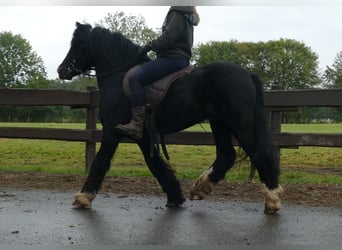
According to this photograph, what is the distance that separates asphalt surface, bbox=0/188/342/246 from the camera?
4062 mm

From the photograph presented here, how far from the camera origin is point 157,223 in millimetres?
4742

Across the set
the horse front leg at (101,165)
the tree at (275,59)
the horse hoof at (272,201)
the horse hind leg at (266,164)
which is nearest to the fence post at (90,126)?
the horse front leg at (101,165)

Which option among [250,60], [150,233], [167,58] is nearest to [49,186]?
[167,58]

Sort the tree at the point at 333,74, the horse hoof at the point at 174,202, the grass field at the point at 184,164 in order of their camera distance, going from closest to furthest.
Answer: the horse hoof at the point at 174,202
the grass field at the point at 184,164
the tree at the point at 333,74

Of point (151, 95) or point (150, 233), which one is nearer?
point (150, 233)

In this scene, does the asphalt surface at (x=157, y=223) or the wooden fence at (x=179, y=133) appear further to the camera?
the wooden fence at (x=179, y=133)

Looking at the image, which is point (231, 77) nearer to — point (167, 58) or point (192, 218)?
point (167, 58)

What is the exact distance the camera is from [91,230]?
438 cm

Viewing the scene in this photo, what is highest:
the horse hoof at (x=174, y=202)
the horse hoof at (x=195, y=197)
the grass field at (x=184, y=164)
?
the horse hoof at (x=195, y=197)

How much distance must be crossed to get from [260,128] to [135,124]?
1475 millimetres

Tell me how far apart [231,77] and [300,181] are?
10.9 feet

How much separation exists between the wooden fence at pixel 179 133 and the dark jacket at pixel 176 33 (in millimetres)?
2473

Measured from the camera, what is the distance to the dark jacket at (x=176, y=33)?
18.3ft

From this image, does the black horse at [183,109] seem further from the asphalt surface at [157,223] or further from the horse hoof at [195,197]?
the asphalt surface at [157,223]
